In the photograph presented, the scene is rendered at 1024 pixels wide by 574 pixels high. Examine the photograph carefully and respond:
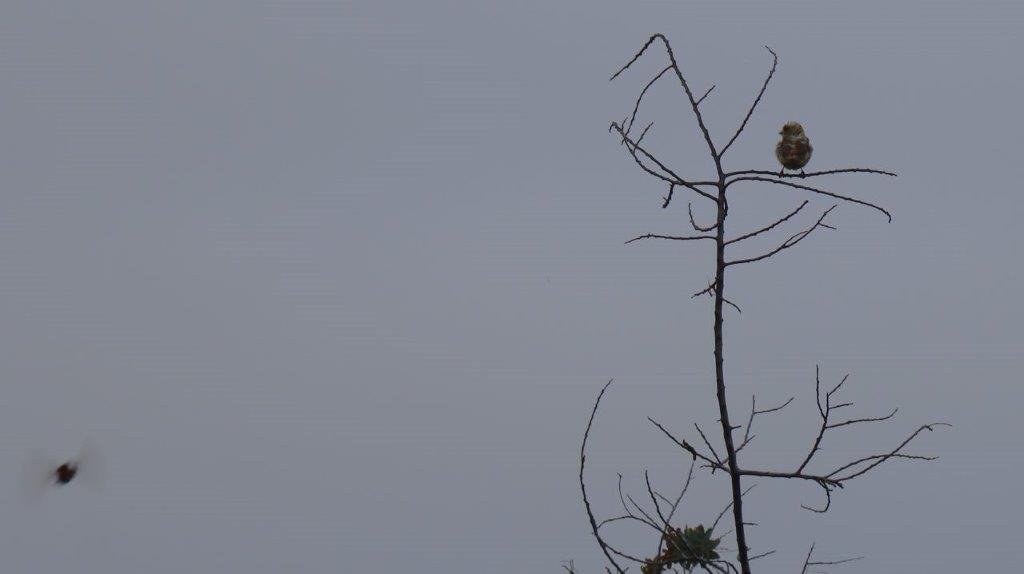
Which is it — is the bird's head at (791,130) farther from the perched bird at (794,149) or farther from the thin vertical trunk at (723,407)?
the thin vertical trunk at (723,407)

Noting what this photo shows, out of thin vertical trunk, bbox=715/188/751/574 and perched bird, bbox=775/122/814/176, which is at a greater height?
perched bird, bbox=775/122/814/176

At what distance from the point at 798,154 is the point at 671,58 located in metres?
1.93

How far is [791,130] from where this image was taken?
22.3ft

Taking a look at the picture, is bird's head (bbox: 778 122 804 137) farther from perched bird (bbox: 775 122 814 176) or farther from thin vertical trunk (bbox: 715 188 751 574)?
thin vertical trunk (bbox: 715 188 751 574)

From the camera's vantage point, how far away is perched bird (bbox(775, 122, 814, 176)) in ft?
22.0

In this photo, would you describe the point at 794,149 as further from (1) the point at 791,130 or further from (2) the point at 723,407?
(2) the point at 723,407

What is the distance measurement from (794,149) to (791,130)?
0.14m

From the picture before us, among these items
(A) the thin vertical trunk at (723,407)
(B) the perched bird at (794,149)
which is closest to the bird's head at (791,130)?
(B) the perched bird at (794,149)

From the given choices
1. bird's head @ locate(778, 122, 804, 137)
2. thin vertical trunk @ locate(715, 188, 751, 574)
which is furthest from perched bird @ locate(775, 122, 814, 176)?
thin vertical trunk @ locate(715, 188, 751, 574)

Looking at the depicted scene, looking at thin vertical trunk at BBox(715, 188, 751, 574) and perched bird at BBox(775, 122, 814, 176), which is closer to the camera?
thin vertical trunk at BBox(715, 188, 751, 574)

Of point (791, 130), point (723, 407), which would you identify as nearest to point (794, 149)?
point (791, 130)

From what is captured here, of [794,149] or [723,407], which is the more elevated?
[794,149]

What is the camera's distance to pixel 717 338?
4.82 m

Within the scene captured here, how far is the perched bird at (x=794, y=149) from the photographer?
22.0 feet
